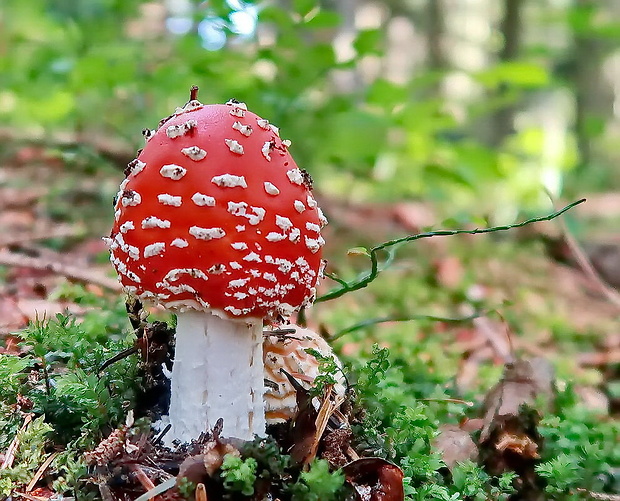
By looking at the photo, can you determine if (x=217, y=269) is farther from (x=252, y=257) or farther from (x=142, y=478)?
(x=142, y=478)

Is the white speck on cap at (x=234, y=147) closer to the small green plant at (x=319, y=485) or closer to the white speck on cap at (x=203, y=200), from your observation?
the white speck on cap at (x=203, y=200)

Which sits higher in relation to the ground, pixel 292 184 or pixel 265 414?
pixel 292 184

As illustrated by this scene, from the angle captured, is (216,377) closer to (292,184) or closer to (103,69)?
(292,184)

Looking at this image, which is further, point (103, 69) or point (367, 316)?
point (103, 69)

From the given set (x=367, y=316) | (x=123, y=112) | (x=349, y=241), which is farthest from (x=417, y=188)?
(x=367, y=316)

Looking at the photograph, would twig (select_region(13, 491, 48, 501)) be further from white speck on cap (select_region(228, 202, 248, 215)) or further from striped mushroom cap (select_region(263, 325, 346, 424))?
white speck on cap (select_region(228, 202, 248, 215))

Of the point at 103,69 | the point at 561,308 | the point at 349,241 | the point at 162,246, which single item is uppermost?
the point at 103,69

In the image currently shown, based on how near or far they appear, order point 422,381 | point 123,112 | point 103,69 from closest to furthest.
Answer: point 422,381 → point 103,69 → point 123,112

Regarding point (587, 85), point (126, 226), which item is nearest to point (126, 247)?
point (126, 226)

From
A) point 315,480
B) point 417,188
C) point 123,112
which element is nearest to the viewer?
point 315,480
